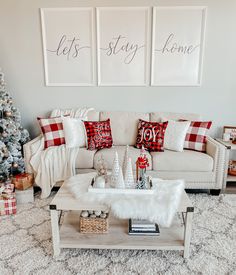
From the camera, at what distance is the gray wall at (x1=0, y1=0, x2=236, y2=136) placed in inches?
123

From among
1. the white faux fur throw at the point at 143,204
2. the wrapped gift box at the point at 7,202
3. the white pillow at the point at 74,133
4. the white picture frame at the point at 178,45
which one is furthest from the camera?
the white picture frame at the point at 178,45

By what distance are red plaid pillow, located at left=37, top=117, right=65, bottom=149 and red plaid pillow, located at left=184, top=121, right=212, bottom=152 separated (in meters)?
1.51

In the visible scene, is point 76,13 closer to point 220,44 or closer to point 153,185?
point 220,44

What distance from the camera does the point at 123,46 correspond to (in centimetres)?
321

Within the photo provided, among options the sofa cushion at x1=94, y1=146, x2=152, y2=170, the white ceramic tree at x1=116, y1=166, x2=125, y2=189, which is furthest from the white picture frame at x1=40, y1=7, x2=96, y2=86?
the white ceramic tree at x1=116, y1=166, x2=125, y2=189

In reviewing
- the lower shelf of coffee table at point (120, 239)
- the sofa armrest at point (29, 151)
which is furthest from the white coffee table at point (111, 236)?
the sofa armrest at point (29, 151)

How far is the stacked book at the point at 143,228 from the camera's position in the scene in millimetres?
1846

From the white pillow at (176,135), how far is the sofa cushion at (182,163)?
0.57ft

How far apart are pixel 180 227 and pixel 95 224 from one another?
66cm

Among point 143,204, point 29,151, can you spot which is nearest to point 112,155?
point 29,151

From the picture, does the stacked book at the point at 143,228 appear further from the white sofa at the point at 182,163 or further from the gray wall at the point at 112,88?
the gray wall at the point at 112,88

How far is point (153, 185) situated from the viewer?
1.92 m

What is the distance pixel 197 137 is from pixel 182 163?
43 centimetres

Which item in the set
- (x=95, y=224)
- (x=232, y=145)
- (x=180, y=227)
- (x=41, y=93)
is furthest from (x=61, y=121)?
(x=232, y=145)
